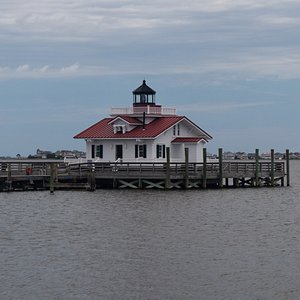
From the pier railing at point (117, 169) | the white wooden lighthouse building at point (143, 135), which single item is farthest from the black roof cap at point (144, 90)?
the pier railing at point (117, 169)

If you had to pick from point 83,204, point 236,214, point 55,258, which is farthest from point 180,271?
point 83,204

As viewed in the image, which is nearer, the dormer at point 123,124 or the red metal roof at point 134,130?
the red metal roof at point 134,130

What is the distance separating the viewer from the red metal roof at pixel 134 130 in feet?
189

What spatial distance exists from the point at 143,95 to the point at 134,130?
11.7 feet

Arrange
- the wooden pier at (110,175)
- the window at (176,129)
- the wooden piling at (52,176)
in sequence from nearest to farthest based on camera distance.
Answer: the wooden piling at (52,176) < the wooden pier at (110,175) < the window at (176,129)

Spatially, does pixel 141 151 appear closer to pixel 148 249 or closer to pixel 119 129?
pixel 119 129

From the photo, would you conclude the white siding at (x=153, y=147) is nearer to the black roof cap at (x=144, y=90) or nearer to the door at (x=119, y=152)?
the door at (x=119, y=152)

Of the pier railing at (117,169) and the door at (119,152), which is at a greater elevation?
the door at (119,152)

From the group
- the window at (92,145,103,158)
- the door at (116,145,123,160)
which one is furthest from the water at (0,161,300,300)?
the window at (92,145,103,158)

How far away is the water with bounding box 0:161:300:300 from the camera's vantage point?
2423cm

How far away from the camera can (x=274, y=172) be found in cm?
6112

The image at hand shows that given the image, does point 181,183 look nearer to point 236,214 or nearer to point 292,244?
point 236,214

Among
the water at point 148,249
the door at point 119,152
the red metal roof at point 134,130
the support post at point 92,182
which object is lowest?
the water at point 148,249

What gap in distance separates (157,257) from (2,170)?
87.9ft
